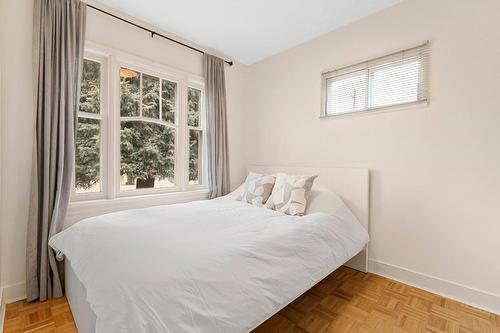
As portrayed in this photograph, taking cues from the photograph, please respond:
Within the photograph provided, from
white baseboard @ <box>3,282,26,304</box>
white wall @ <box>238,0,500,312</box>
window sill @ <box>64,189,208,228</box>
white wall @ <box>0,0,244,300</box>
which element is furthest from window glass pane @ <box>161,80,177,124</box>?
white baseboard @ <box>3,282,26,304</box>

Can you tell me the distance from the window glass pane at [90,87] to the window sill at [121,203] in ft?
2.95

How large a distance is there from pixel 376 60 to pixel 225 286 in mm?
2445

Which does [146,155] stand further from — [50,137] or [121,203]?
[50,137]

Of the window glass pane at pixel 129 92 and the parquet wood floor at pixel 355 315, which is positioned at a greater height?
the window glass pane at pixel 129 92

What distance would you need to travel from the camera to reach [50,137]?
1.89 meters

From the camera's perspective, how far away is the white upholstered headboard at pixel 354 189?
2.36m

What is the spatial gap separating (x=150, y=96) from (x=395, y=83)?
2.55m

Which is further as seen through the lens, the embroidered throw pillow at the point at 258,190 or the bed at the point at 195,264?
the embroidered throw pillow at the point at 258,190

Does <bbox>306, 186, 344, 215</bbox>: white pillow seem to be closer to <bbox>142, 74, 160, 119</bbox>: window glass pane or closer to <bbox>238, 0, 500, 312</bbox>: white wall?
<bbox>238, 0, 500, 312</bbox>: white wall

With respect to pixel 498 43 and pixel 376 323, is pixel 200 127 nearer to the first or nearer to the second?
pixel 376 323

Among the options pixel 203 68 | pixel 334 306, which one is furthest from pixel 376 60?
pixel 334 306

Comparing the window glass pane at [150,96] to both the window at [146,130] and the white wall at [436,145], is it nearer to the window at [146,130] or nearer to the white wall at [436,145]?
the window at [146,130]

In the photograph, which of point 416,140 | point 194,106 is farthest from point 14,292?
point 416,140

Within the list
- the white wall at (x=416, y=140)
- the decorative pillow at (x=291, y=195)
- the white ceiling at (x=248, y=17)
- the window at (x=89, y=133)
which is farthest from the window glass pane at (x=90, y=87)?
the decorative pillow at (x=291, y=195)
